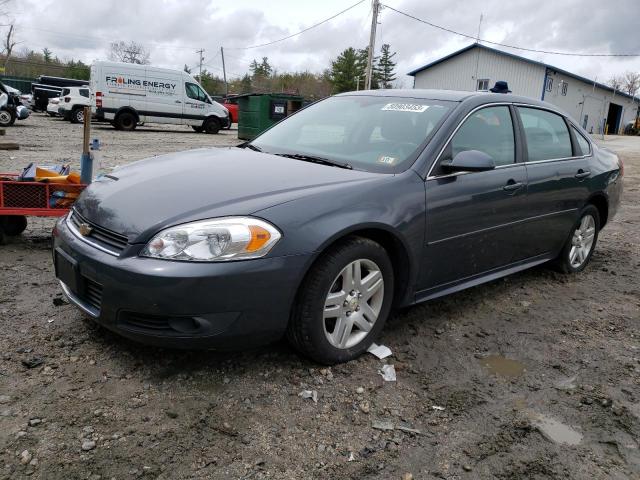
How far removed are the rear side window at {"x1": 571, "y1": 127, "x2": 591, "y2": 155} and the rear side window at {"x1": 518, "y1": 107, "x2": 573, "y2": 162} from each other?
0.53ft

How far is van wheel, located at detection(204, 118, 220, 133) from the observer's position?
22.0m

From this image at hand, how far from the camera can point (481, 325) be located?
3.78 metres

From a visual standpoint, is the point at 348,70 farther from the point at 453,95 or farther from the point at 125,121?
the point at 453,95

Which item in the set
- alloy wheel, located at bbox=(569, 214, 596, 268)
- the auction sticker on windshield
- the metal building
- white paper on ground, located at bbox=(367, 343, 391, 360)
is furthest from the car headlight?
the metal building

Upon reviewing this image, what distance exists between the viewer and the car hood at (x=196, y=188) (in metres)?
2.62

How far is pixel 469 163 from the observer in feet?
10.6

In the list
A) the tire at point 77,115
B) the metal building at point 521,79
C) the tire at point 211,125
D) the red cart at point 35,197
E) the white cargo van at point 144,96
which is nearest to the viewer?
the red cart at point 35,197

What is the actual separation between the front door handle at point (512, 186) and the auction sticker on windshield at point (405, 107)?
2.55ft

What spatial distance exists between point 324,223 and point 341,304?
48cm

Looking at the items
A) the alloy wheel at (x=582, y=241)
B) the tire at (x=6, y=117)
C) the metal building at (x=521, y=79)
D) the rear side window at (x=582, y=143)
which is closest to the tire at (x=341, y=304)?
the alloy wheel at (x=582, y=241)

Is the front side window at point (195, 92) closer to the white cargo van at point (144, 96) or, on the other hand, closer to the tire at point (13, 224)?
the white cargo van at point (144, 96)

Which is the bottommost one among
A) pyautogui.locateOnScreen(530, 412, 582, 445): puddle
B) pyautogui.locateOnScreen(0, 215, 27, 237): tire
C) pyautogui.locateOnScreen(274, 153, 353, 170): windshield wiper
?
pyautogui.locateOnScreen(530, 412, 582, 445): puddle

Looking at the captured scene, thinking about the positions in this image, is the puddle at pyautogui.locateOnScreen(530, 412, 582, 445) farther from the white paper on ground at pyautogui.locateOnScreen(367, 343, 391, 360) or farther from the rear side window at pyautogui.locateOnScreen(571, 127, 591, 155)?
the rear side window at pyautogui.locateOnScreen(571, 127, 591, 155)

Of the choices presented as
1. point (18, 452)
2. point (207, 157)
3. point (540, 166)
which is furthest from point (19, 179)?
point (540, 166)
